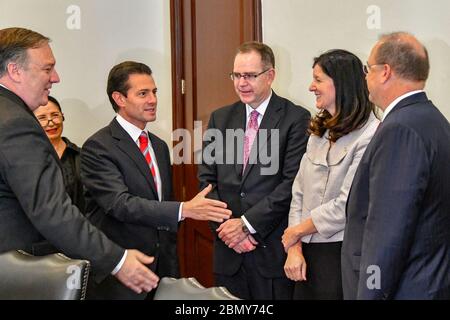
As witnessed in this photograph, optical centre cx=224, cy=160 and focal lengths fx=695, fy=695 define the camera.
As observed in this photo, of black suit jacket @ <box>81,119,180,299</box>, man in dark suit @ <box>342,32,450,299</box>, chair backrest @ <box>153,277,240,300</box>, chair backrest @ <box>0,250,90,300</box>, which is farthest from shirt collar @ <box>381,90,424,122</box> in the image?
black suit jacket @ <box>81,119,180,299</box>

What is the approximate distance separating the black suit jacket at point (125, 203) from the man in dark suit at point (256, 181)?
0.25 meters

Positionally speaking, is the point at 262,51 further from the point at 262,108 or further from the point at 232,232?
the point at 232,232

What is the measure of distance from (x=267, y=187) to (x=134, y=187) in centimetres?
64

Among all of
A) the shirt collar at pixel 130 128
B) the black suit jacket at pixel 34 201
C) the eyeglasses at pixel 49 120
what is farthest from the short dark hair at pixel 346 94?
the eyeglasses at pixel 49 120

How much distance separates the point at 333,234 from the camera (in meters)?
2.93

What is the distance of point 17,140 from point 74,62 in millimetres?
2460

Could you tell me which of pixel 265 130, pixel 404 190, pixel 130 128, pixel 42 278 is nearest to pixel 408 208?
pixel 404 190

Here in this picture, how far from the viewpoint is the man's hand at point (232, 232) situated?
3232 millimetres

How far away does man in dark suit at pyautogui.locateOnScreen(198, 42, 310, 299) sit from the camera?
324 cm

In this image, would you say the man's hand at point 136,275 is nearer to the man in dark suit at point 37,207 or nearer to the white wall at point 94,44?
the man in dark suit at point 37,207

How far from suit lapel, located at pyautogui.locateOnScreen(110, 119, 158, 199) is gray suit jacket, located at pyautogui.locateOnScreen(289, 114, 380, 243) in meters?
0.73

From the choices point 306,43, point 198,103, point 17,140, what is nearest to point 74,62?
point 198,103

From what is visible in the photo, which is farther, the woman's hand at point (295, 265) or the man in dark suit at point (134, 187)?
the man in dark suit at point (134, 187)
